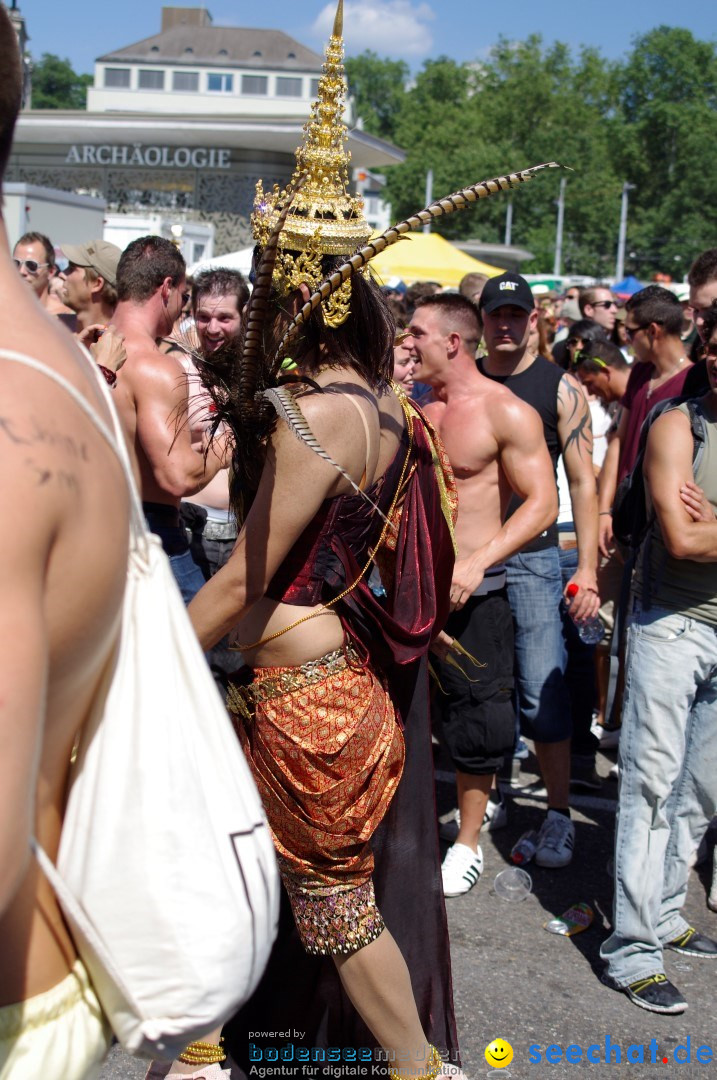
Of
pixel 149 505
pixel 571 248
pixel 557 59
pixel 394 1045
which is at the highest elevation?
pixel 557 59

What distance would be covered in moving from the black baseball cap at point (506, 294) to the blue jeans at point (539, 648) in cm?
→ 117

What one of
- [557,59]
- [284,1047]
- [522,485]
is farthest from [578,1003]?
[557,59]

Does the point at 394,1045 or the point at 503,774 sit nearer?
the point at 394,1045

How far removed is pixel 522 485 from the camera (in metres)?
4.34

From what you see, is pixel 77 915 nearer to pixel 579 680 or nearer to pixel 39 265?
pixel 579 680

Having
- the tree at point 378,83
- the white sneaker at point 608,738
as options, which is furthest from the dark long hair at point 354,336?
the tree at point 378,83

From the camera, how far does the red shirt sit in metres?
5.25

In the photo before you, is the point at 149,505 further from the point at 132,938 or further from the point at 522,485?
the point at 132,938

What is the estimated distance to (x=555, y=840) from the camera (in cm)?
441

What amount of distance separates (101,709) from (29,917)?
245 millimetres

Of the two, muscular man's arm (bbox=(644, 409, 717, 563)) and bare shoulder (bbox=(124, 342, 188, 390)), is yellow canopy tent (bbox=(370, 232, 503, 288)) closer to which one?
bare shoulder (bbox=(124, 342, 188, 390))

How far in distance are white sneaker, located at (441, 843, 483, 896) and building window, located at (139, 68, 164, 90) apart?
8386 cm

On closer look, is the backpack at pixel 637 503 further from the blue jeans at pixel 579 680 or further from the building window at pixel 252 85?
the building window at pixel 252 85

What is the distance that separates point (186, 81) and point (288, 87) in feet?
25.4
